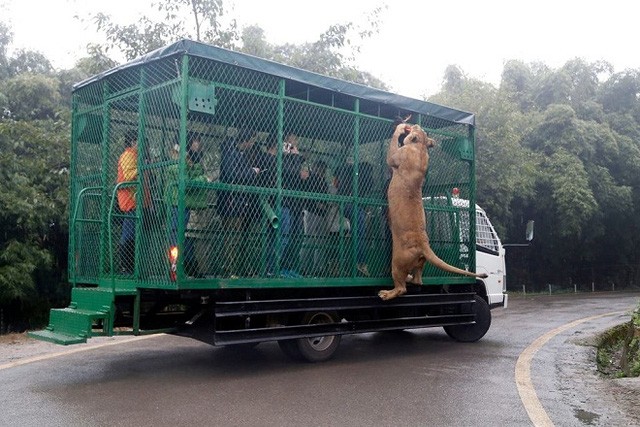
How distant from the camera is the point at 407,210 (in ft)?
26.0

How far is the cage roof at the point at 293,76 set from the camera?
6.34 m

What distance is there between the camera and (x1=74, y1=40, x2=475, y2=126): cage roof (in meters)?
6.34

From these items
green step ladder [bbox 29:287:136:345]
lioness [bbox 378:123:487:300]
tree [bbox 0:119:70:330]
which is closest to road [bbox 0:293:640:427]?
green step ladder [bbox 29:287:136:345]

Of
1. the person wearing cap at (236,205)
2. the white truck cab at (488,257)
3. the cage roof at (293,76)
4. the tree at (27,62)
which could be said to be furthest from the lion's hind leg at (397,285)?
the tree at (27,62)

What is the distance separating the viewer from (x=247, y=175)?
6.85 meters

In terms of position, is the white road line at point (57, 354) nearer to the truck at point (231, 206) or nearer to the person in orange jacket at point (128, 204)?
the truck at point (231, 206)

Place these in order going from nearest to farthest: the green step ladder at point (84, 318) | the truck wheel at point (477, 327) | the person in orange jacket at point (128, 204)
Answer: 1. the green step ladder at point (84, 318)
2. the person in orange jacket at point (128, 204)
3. the truck wheel at point (477, 327)

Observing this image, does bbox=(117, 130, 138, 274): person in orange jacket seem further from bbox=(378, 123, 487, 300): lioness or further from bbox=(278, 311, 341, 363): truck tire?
bbox=(378, 123, 487, 300): lioness

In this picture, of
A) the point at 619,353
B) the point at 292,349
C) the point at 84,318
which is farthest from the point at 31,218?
the point at 619,353

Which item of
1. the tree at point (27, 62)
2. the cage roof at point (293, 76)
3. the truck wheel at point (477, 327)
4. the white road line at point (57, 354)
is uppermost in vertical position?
the tree at point (27, 62)

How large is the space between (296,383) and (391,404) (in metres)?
1.17

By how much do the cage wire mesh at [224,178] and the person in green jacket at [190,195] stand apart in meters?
0.01

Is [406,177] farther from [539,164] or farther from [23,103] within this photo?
[539,164]

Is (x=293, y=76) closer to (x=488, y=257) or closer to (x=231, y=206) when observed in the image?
(x=231, y=206)
